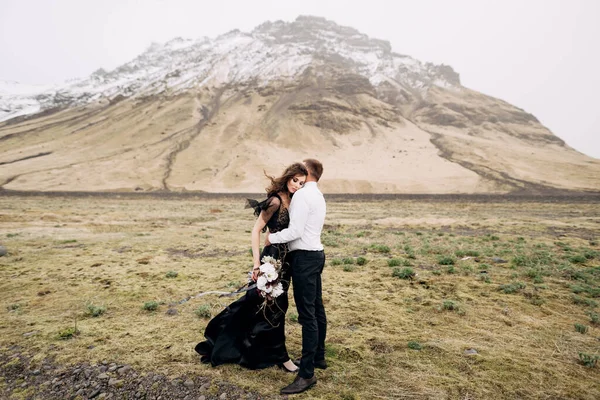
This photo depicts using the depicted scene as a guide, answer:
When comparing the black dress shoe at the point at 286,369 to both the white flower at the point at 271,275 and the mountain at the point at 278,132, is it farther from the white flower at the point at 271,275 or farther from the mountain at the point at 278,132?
the mountain at the point at 278,132

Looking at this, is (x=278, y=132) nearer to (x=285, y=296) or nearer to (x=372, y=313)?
(x=372, y=313)

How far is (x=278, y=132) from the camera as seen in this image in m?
91.7

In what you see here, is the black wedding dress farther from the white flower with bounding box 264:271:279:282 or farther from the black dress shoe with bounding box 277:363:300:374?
the white flower with bounding box 264:271:279:282

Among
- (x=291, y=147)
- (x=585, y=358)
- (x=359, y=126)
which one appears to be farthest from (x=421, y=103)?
(x=585, y=358)

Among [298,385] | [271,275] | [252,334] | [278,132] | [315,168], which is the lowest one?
[298,385]

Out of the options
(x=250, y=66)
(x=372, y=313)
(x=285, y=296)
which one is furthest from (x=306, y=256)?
(x=250, y=66)

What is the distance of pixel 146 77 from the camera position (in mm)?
136750

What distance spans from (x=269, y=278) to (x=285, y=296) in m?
0.70

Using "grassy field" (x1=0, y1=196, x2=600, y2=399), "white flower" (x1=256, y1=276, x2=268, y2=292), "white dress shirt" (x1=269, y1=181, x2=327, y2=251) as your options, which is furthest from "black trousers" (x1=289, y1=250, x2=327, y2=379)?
"grassy field" (x1=0, y1=196, x2=600, y2=399)

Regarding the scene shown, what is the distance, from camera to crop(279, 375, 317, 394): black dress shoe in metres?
4.48

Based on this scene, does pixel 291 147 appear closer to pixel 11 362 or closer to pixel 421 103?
pixel 421 103

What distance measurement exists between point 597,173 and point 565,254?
75940 millimetres

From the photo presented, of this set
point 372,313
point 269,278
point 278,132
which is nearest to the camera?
point 269,278

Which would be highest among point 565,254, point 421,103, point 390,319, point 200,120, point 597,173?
point 421,103
